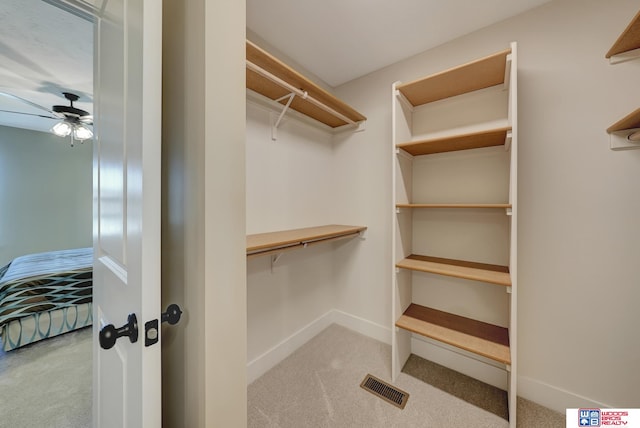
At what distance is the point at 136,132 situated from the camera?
0.58 metres

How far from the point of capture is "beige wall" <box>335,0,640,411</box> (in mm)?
1255

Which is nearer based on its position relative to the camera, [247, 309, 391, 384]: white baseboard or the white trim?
the white trim

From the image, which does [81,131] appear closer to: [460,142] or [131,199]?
[131,199]

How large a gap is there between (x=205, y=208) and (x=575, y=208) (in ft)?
6.44

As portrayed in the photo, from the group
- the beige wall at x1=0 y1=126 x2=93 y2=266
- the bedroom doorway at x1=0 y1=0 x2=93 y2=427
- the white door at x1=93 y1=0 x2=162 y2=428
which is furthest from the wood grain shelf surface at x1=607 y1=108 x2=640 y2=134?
the beige wall at x1=0 y1=126 x2=93 y2=266

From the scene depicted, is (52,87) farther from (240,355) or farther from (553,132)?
(553,132)

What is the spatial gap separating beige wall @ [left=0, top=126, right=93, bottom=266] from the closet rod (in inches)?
189

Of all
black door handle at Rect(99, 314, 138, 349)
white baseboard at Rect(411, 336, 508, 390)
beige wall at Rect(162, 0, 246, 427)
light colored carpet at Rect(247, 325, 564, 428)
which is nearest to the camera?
black door handle at Rect(99, 314, 138, 349)

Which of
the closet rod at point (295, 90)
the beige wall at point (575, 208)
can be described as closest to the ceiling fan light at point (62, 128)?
the closet rod at point (295, 90)

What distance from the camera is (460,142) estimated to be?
1.56m

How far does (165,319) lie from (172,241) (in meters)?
0.24

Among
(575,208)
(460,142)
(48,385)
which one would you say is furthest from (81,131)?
(575,208)

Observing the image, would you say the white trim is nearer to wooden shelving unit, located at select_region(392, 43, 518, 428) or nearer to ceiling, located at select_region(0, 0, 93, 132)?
wooden shelving unit, located at select_region(392, 43, 518, 428)

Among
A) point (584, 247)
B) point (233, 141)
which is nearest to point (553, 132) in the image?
point (584, 247)
